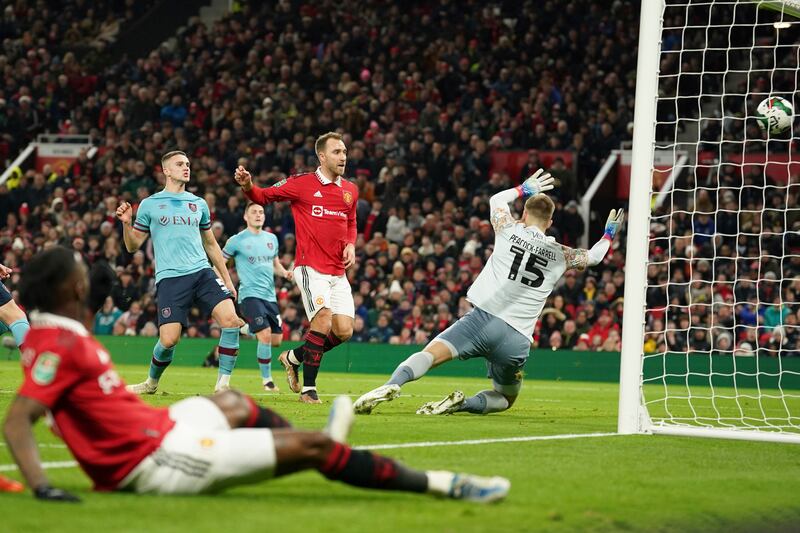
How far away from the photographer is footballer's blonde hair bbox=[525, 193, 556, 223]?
1034 cm

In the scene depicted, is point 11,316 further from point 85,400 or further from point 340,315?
point 85,400

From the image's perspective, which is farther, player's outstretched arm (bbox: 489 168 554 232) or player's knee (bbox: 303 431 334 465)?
player's outstretched arm (bbox: 489 168 554 232)

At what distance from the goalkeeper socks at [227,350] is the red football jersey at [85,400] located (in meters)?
7.88

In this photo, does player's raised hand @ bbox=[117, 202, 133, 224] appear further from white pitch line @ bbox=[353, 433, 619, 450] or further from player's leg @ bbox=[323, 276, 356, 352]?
white pitch line @ bbox=[353, 433, 619, 450]

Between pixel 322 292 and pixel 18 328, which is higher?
pixel 322 292

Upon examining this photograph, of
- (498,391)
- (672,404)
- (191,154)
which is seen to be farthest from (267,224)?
(498,391)


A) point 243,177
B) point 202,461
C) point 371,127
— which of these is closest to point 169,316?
point 243,177

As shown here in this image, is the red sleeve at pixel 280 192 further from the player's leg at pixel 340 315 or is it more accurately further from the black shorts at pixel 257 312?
the black shorts at pixel 257 312

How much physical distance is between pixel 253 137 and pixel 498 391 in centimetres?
1761

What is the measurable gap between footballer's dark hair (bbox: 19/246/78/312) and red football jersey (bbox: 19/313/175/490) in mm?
A: 60

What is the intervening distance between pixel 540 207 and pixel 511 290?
2.55 feet

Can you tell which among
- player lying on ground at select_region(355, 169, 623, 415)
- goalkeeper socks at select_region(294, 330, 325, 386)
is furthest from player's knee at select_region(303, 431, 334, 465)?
goalkeeper socks at select_region(294, 330, 325, 386)

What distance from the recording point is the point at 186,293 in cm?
1193

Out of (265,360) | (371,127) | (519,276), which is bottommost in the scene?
(265,360)
